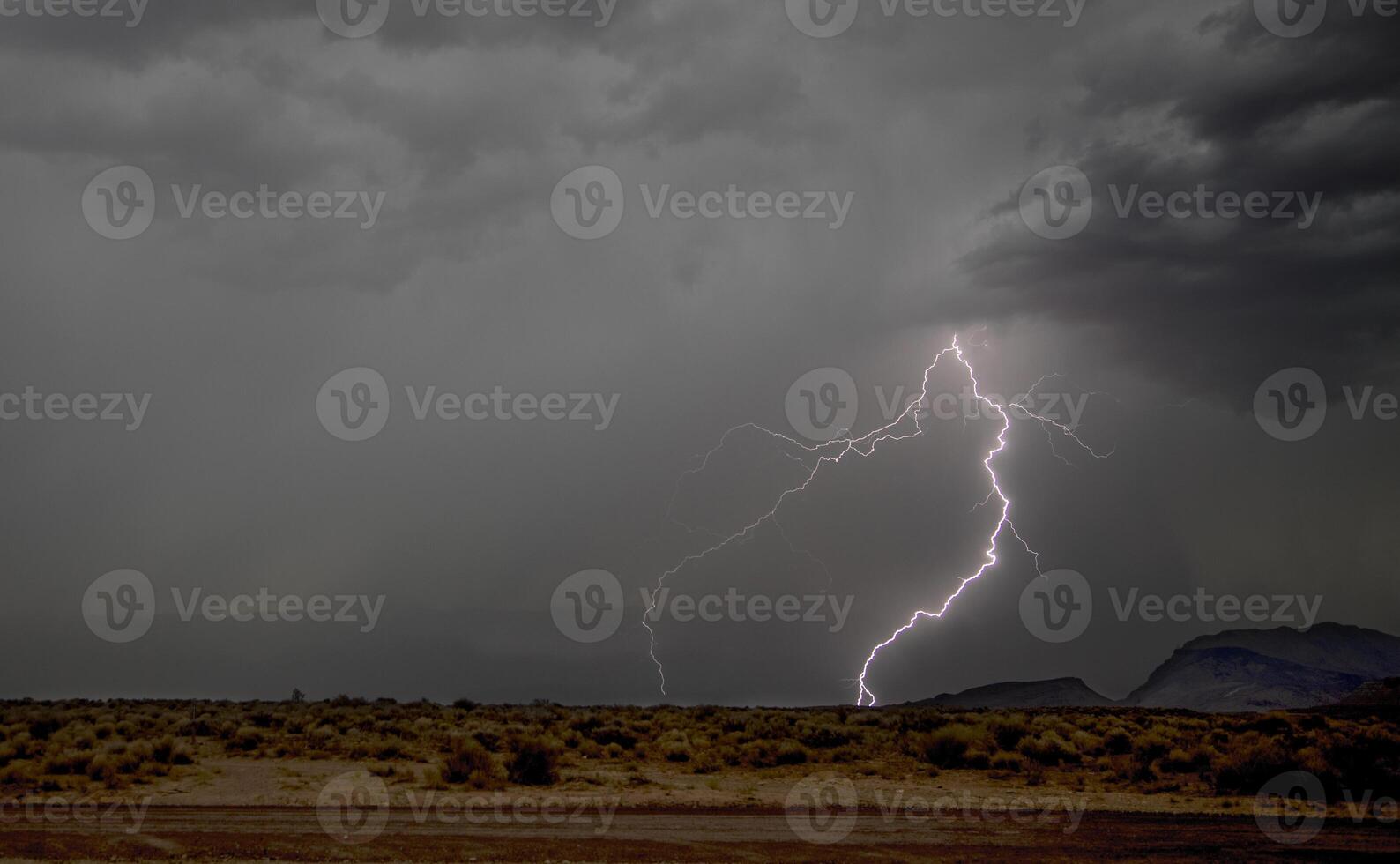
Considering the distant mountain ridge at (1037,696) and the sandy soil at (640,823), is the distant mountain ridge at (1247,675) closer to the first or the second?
the distant mountain ridge at (1037,696)

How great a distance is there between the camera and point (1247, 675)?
11431 centimetres

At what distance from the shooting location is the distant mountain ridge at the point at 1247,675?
103 m

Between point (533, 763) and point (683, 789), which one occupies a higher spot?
→ point (533, 763)

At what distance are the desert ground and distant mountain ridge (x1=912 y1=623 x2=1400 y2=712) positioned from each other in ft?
253

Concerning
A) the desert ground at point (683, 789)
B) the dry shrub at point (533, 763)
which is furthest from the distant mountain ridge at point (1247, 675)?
the dry shrub at point (533, 763)

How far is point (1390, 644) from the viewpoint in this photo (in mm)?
134500

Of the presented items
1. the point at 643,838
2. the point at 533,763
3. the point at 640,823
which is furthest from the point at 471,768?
the point at 643,838

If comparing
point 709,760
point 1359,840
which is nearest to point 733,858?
point 1359,840

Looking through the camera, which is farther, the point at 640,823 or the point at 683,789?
the point at 683,789

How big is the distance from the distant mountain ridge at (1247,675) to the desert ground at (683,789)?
7698 cm

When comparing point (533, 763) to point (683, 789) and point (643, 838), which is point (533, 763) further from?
point (643, 838)

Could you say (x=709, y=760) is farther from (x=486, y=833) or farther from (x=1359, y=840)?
(x=1359, y=840)

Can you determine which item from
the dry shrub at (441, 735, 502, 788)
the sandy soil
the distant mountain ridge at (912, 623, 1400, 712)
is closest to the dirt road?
the sandy soil

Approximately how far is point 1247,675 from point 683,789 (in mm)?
113784
